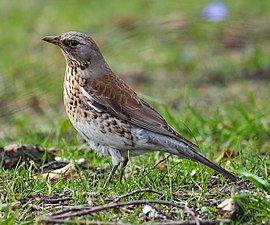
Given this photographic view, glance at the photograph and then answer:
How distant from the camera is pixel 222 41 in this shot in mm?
12695

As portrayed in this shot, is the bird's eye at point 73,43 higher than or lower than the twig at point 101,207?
higher

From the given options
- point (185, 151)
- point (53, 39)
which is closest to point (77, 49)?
point (53, 39)

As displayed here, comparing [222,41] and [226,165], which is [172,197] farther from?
[222,41]

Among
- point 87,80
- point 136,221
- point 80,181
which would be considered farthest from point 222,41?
point 136,221

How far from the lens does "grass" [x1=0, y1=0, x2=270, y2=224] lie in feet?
18.3

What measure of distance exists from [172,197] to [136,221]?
0.68 meters

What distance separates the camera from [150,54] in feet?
40.2

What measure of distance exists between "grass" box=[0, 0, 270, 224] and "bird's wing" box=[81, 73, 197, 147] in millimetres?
332

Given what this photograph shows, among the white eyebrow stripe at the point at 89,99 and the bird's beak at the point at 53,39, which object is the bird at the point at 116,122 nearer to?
the white eyebrow stripe at the point at 89,99

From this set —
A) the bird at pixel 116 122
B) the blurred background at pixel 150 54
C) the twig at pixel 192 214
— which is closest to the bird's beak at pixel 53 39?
the bird at pixel 116 122

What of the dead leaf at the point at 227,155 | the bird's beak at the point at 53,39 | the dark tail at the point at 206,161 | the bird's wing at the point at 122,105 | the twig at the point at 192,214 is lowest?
the dead leaf at the point at 227,155

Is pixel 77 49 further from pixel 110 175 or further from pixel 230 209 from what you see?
pixel 230 209

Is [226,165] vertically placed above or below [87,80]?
below

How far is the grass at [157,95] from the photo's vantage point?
557cm
